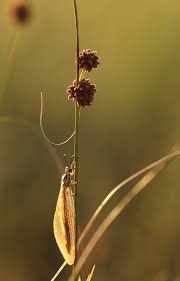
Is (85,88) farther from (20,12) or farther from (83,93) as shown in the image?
(20,12)

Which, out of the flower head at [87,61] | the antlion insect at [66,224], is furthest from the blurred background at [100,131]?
the flower head at [87,61]

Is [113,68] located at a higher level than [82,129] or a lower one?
higher

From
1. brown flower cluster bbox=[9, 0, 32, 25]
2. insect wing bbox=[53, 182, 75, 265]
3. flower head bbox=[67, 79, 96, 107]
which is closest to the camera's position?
flower head bbox=[67, 79, 96, 107]

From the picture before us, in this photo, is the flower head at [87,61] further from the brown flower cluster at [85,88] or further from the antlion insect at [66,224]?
the antlion insect at [66,224]

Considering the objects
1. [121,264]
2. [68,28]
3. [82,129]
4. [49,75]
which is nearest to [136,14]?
[68,28]

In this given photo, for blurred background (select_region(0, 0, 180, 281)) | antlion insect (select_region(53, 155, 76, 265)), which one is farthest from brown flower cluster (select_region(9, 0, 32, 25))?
antlion insect (select_region(53, 155, 76, 265))

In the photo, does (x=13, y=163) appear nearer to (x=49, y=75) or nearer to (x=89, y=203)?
(x=89, y=203)

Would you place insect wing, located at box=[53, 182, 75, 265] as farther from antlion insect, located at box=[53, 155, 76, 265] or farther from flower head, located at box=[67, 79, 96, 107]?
flower head, located at box=[67, 79, 96, 107]

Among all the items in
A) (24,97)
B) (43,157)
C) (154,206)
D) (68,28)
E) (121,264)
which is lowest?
(121,264)
